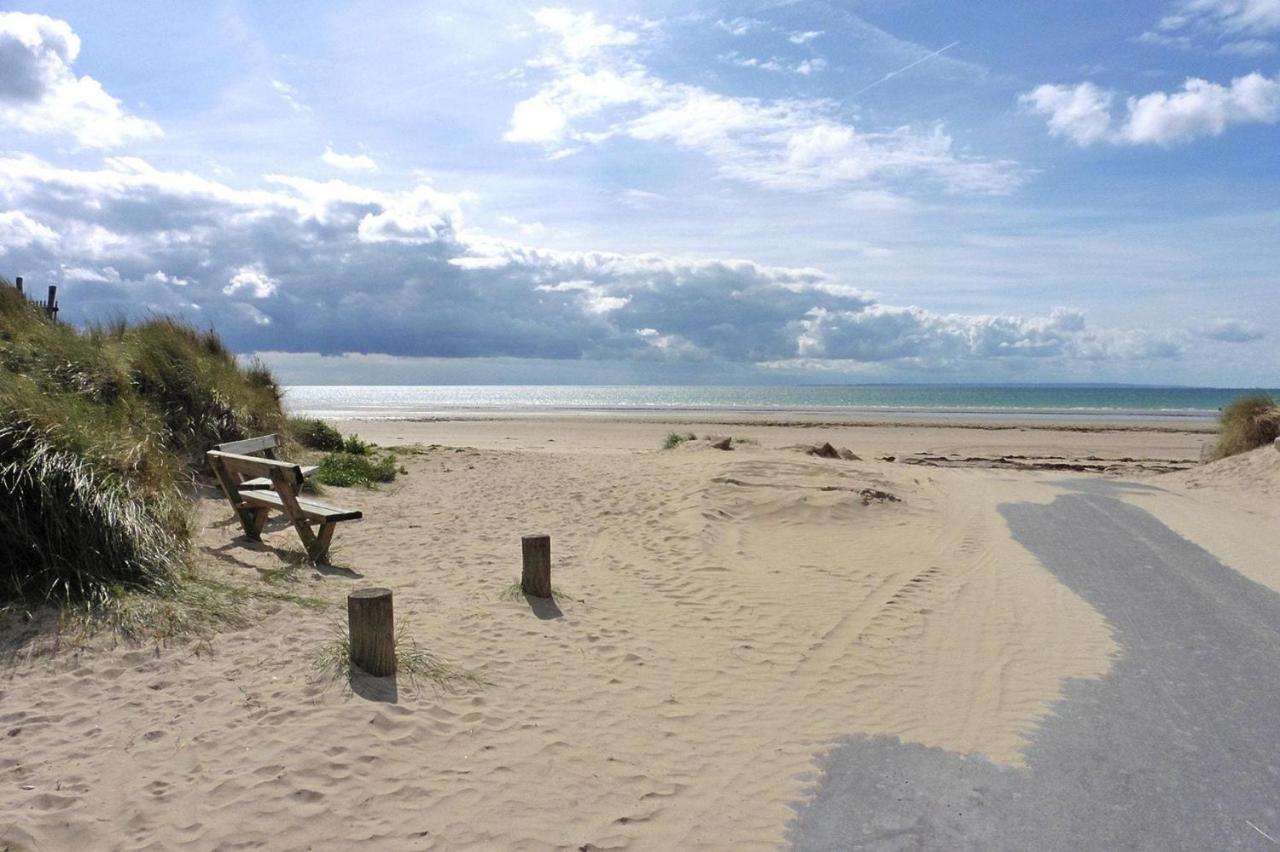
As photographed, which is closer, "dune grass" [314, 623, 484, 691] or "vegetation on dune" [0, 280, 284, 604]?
"dune grass" [314, 623, 484, 691]

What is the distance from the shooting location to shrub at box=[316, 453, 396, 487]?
39.5 feet

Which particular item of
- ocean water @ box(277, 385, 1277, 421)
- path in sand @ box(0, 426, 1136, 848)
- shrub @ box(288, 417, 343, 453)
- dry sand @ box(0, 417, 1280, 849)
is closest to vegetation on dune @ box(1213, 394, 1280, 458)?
ocean water @ box(277, 385, 1277, 421)

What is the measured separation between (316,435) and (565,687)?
11379mm

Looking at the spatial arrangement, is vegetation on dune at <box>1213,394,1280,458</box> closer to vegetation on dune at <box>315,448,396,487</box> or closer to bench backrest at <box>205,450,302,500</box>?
vegetation on dune at <box>315,448,396,487</box>

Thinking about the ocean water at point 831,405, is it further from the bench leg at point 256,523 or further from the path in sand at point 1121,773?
the path in sand at point 1121,773

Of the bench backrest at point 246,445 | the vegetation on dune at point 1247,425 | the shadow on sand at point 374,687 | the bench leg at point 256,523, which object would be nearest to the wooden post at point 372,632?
the shadow on sand at point 374,687

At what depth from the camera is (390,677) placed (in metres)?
5.01

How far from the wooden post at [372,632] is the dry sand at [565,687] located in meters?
0.15

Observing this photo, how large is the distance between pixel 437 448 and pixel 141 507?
1184 cm

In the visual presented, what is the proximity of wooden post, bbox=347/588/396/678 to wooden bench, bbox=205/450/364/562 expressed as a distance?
8.51 ft

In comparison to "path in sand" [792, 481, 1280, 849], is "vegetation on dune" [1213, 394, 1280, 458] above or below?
above

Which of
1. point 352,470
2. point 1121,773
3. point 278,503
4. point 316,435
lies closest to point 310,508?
point 278,503

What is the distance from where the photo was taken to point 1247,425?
1719 centimetres

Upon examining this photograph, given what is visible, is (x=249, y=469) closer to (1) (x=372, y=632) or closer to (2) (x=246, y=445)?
(2) (x=246, y=445)
